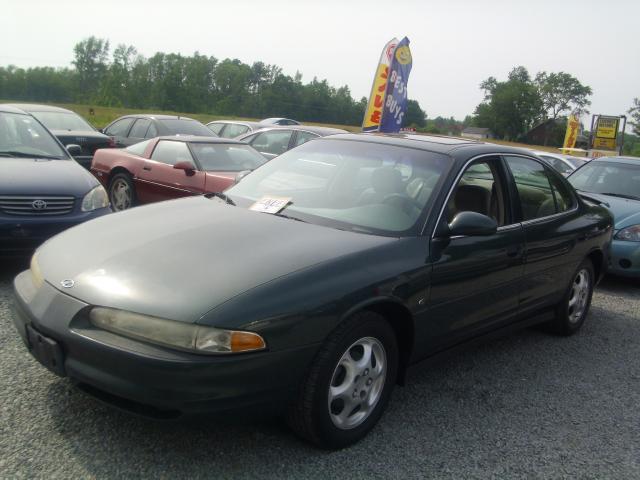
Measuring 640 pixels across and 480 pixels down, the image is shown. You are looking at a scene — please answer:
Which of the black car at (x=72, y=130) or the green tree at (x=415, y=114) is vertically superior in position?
the green tree at (x=415, y=114)

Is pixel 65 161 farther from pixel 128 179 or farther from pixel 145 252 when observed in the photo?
pixel 145 252

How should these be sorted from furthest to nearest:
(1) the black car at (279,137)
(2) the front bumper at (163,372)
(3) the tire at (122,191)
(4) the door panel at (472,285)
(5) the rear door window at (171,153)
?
(1) the black car at (279,137)
(3) the tire at (122,191)
(5) the rear door window at (171,153)
(4) the door panel at (472,285)
(2) the front bumper at (163,372)

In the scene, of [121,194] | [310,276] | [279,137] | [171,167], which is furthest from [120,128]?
[310,276]

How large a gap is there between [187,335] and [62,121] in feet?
36.2

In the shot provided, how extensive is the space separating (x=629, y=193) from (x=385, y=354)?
601 centimetres

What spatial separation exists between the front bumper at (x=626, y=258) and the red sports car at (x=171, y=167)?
180 inches

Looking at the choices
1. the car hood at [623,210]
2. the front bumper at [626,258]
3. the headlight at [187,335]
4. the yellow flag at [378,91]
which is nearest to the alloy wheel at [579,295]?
the front bumper at [626,258]

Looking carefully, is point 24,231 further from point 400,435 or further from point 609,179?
point 609,179

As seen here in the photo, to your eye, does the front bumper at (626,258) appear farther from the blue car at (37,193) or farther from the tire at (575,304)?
the blue car at (37,193)

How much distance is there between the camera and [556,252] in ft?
14.6

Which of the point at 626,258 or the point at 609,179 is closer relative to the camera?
the point at 626,258

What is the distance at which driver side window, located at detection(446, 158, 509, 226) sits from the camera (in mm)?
3733

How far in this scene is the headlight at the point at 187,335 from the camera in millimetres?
2406

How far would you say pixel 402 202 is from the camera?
11.5 feet
